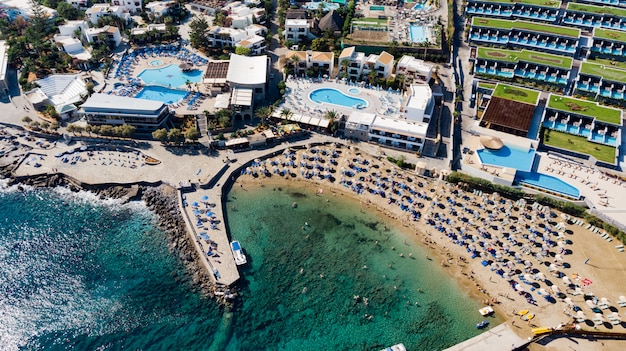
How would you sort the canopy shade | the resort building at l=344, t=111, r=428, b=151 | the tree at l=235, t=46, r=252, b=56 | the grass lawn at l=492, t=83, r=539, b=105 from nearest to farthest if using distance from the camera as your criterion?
the canopy shade → the resort building at l=344, t=111, r=428, b=151 → the grass lawn at l=492, t=83, r=539, b=105 → the tree at l=235, t=46, r=252, b=56

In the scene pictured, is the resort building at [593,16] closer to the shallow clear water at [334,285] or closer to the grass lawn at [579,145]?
the grass lawn at [579,145]

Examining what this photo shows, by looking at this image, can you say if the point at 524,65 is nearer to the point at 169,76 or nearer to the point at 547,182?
the point at 547,182

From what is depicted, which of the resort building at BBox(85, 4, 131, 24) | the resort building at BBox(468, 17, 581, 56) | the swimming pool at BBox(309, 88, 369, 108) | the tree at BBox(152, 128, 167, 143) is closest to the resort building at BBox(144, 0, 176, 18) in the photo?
the resort building at BBox(85, 4, 131, 24)

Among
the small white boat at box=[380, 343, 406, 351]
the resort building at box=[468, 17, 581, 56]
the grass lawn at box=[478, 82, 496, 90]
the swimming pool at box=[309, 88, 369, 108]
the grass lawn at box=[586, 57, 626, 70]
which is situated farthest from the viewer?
the resort building at box=[468, 17, 581, 56]

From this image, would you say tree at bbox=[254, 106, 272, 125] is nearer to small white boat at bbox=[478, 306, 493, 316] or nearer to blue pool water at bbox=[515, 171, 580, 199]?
blue pool water at bbox=[515, 171, 580, 199]

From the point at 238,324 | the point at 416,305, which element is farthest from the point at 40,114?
the point at 416,305

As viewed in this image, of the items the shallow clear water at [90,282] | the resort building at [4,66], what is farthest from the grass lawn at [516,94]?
the resort building at [4,66]
